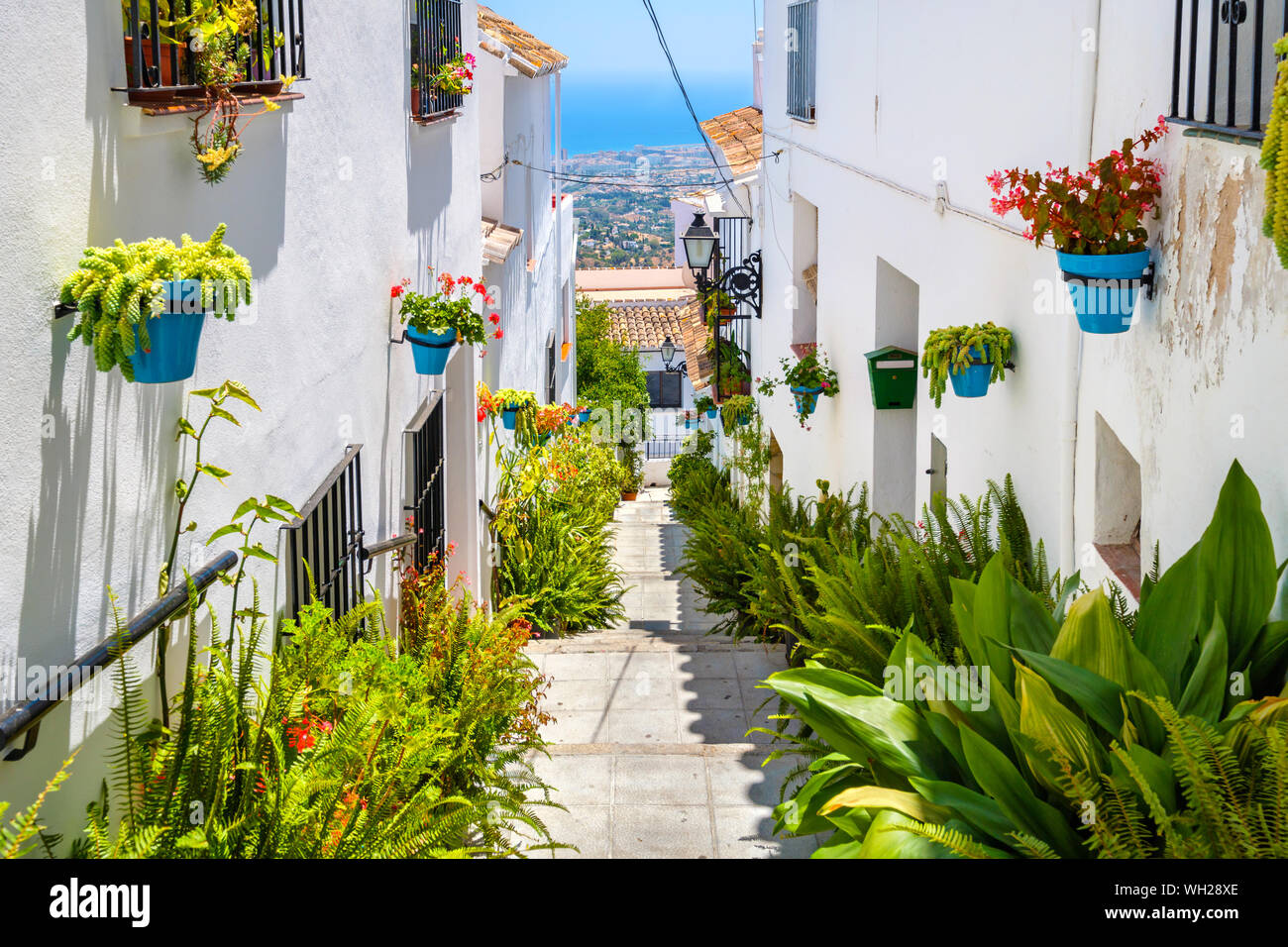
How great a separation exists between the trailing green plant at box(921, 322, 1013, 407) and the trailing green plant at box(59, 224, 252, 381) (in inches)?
135

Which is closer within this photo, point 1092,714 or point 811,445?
point 1092,714

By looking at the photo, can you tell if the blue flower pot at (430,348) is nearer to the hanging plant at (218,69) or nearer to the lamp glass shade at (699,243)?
the hanging plant at (218,69)

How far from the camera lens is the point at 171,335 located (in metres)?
2.61

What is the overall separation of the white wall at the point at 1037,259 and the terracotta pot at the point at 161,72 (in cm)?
268

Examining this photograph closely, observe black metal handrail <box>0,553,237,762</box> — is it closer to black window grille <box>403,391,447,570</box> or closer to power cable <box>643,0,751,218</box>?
black window grille <box>403,391,447,570</box>

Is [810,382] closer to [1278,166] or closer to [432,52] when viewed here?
[432,52]

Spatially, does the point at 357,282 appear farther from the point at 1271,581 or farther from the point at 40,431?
the point at 1271,581

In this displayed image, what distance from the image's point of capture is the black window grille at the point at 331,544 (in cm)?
448

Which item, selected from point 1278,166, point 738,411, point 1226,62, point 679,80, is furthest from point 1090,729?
point 679,80

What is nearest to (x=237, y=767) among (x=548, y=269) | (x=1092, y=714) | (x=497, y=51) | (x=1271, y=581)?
(x=1092, y=714)

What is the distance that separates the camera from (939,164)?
6562 millimetres

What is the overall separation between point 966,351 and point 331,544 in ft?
9.22
